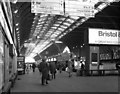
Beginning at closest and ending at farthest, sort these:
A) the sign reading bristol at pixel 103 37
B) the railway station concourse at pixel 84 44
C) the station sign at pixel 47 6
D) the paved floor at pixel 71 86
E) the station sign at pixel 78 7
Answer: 1. the railway station concourse at pixel 84 44
2. the paved floor at pixel 71 86
3. the station sign at pixel 47 6
4. the station sign at pixel 78 7
5. the sign reading bristol at pixel 103 37

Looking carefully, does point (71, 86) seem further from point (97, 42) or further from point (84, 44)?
point (84, 44)

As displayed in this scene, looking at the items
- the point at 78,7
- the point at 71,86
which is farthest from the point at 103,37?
the point at 71,86

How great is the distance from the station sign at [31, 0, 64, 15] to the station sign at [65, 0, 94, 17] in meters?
0.37

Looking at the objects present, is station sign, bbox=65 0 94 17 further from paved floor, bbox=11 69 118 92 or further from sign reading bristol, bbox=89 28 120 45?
sign reading bristol, bbox=89 28 120 45

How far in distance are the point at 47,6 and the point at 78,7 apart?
5.99ft

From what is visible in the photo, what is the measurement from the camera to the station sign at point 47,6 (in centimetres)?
1418

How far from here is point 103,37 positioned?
24078mm

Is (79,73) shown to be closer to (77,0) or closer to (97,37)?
(97,37)

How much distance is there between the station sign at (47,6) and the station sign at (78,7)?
374 mm

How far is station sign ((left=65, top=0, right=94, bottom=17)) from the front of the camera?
1466 cm

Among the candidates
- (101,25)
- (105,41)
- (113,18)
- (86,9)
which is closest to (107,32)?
(105,41)

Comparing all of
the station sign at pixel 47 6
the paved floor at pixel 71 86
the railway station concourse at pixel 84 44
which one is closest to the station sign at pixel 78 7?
the railway station concourse at pixel 84 44

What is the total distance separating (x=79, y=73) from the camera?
84.7ft

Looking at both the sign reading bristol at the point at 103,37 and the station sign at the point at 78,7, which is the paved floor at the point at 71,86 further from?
the sign reading bristol at the point at 103,37
